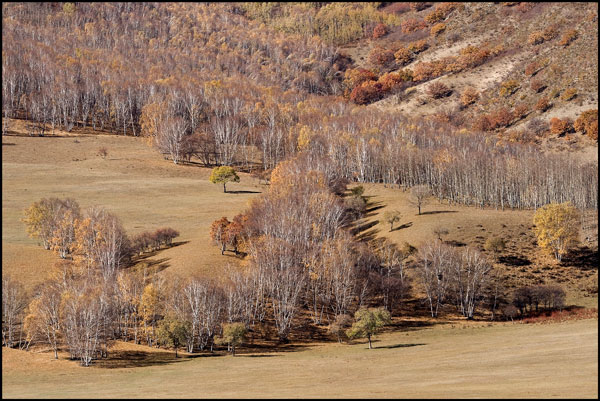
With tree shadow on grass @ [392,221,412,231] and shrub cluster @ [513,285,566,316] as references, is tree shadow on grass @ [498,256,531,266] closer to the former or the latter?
shrub cluster @ [513,285,566,316]

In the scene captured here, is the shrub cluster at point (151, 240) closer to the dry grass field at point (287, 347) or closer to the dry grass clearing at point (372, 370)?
the dry grass field at point (287, 347)

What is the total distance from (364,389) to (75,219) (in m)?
89.2

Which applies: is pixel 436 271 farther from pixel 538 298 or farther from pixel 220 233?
pixel 220 233

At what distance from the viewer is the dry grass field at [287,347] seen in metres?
52.2

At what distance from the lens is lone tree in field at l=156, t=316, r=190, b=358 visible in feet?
283

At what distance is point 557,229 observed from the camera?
390 feet

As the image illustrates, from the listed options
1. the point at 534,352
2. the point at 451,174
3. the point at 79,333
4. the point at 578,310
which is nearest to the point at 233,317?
the point at 79,333

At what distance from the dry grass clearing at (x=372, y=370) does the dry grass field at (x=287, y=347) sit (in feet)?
0.51

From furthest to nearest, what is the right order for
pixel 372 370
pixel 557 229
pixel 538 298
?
pixel 557 229, pixel 538 298, pixel 372 370

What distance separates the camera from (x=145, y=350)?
3497 inches

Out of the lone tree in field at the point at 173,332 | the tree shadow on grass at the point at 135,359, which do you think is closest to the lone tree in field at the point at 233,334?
the lone tree in field at the point at 173,332

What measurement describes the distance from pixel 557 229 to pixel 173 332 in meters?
73.5

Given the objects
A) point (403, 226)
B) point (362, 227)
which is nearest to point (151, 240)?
point (362, 227)

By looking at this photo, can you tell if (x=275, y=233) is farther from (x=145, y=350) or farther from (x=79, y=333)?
(x=79, y=333)
